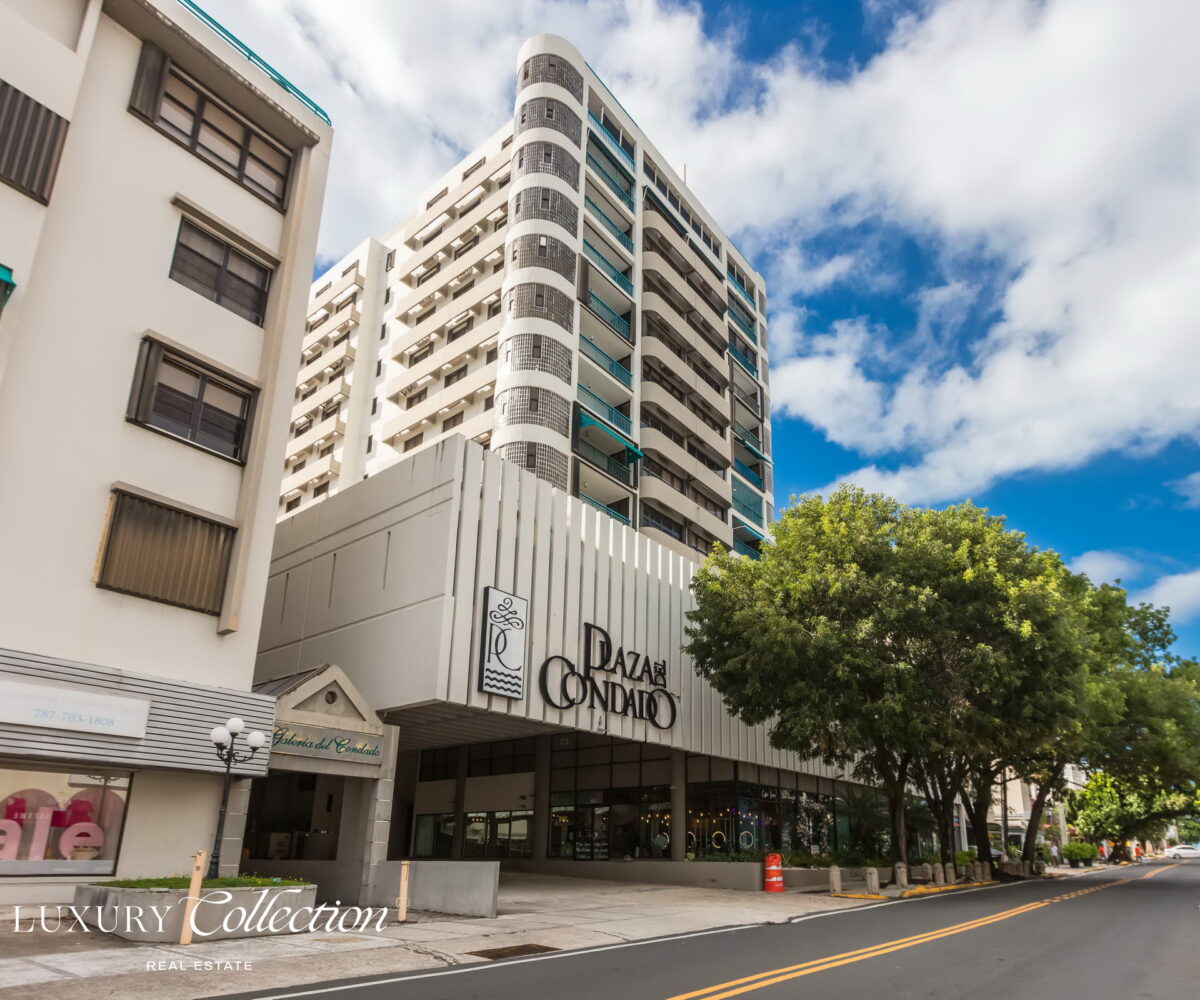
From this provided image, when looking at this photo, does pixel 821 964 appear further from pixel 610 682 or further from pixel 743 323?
pixel 743 323

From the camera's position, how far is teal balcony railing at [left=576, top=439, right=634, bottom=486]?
42062 mm

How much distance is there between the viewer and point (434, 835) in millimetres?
37688


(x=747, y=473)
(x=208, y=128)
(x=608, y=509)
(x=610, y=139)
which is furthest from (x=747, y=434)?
(x=208, y=128)

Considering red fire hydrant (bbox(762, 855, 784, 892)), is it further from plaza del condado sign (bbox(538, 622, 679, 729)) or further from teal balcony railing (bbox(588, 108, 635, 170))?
teal balcony railing (bbox(588, 108, 635, 170))

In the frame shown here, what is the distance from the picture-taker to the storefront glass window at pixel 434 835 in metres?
36.9

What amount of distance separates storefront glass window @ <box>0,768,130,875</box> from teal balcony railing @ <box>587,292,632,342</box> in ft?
109

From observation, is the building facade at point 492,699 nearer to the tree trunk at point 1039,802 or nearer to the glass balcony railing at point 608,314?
the tree trunk at point 1039,802

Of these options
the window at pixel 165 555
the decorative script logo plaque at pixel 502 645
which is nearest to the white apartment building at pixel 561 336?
the decorative script logo plaque at pixel 502 645

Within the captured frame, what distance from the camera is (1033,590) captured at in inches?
1023

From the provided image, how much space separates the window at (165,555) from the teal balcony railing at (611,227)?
3277cm

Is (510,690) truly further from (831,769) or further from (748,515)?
(748,515)

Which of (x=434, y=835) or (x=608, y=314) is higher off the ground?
(x=608, y=314)

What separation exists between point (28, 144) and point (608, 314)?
31568 millimetres

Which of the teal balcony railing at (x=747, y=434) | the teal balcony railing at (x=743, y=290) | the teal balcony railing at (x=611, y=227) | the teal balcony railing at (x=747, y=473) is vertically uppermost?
the teal balcony railing at (x=743, y=290)
